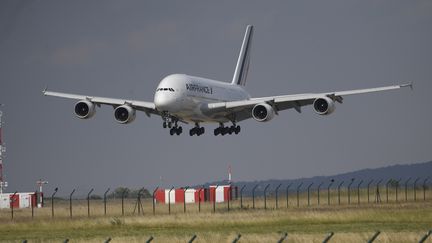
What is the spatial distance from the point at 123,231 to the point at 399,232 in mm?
14545

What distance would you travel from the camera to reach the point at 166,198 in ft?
299

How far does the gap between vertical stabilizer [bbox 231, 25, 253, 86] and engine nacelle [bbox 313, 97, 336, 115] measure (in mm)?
29366

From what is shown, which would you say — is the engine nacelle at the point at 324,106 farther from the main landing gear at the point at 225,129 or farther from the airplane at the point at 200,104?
the main landing gear at the point at 225,129

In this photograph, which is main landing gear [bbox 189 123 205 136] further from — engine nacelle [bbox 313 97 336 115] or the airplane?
engine nacelle [bbox 313 97 336 115]

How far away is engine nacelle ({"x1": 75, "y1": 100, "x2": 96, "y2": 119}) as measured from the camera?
79.6 meters

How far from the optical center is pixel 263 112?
78.7 m

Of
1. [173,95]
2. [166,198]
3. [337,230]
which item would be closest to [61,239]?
[337,230]

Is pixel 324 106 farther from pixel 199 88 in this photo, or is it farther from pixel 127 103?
pixel 127 103

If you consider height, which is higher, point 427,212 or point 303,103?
point 303,103

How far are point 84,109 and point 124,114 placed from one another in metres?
3.49

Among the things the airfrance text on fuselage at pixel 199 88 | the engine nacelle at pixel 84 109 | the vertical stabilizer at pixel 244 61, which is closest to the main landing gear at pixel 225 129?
the airfrance text on fuselage at pixel 199 88

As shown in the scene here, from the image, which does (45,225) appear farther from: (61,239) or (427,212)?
(427,212)

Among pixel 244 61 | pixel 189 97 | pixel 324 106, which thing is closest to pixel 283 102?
pixel 324 106

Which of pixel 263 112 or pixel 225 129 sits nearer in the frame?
pixel 263 112
